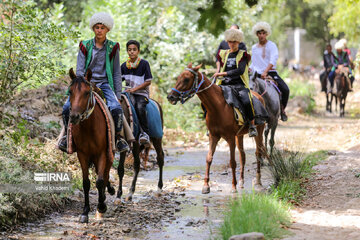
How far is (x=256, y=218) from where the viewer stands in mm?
6336

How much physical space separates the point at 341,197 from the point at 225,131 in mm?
2272

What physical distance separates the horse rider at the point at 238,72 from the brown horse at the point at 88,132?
9.57ft

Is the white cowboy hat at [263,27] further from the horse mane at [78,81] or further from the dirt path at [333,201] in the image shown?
the horse mane at [78,81]

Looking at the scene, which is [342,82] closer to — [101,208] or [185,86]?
[185,86]

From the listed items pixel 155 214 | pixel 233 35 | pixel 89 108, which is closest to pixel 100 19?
pixel 89 108

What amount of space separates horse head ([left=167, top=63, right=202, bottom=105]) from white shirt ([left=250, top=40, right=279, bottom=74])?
3.07 m

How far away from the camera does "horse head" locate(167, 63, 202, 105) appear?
8828mm

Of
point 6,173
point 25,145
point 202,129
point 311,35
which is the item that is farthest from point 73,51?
point 311,35

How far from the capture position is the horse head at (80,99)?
669cm

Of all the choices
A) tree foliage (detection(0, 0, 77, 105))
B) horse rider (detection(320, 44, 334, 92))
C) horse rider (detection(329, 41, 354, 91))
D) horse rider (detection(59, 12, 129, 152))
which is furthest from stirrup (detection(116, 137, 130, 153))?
horse rider (detection(320, 44, 334, 92))

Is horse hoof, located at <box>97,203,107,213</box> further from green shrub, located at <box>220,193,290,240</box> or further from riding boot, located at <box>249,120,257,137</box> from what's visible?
riding boot, located at <box>249,120,257,137</box>

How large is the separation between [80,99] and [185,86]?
249cm

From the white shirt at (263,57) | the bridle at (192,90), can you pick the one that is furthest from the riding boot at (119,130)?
the white shirt at (263,57)

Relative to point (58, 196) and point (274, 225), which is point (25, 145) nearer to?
point (58, 196)
